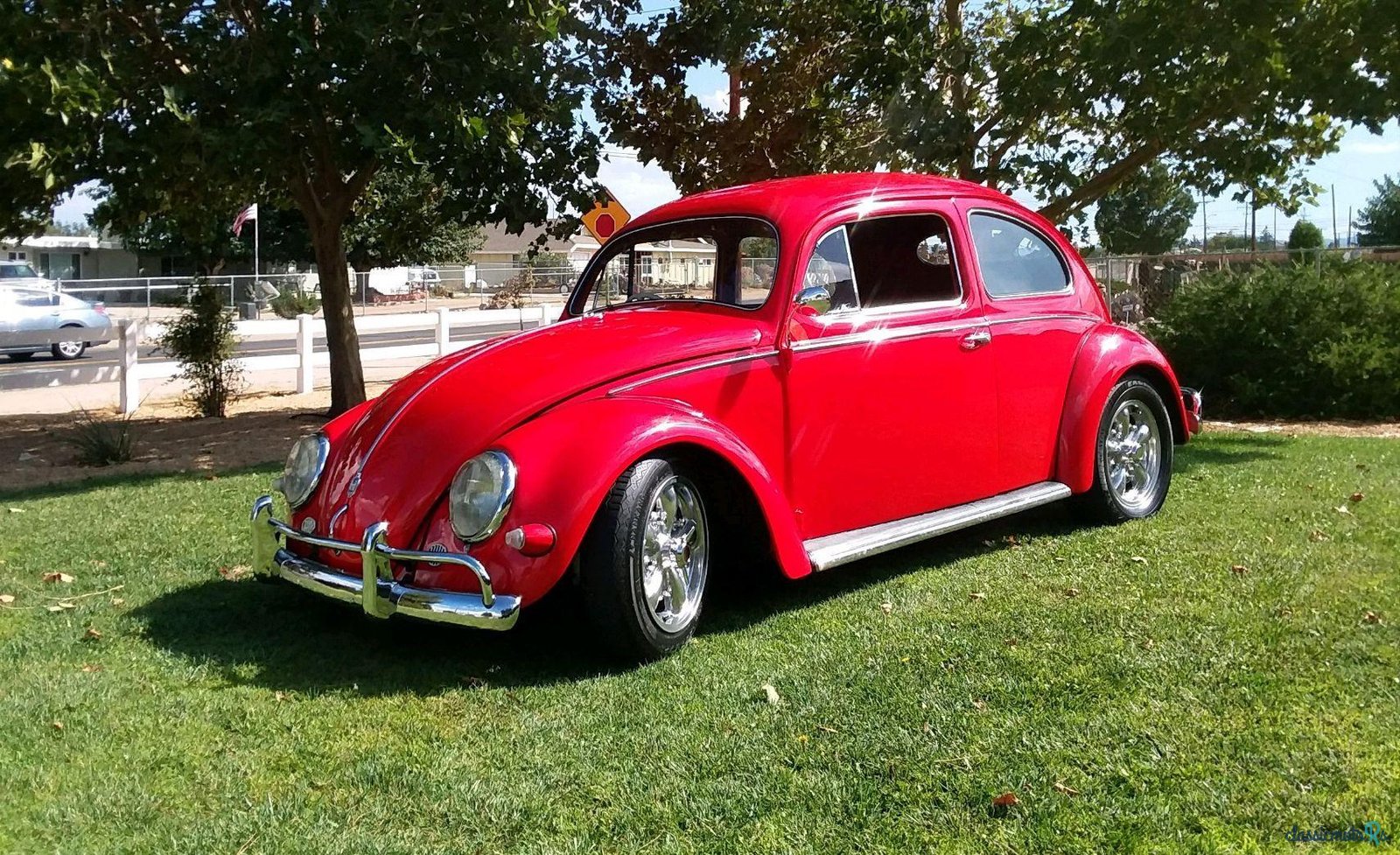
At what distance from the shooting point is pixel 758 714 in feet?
12.2

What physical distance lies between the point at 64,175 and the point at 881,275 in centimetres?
621

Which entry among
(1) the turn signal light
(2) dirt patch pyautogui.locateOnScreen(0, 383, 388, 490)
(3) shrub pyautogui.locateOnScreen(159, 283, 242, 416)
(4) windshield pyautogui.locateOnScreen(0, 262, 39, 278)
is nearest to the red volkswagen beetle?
(1) the turn signal light

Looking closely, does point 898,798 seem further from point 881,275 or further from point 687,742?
point 881,275

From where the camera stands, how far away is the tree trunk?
1166 cm

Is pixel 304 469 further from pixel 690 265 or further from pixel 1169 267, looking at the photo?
pixel 1169 267

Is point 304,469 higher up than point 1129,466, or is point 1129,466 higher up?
point 304,469

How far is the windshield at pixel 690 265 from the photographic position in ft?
16.7

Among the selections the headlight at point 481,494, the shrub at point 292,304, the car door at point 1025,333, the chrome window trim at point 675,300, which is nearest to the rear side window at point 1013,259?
the car door at point 1025,333

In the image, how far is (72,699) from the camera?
3.84 meters

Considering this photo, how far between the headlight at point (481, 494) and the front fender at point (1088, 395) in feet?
10.7

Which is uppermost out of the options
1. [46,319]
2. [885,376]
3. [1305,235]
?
[1305,235]

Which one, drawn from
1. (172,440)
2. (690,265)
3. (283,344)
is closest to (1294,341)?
(690,265)

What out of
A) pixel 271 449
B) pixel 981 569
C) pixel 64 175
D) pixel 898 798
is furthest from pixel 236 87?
pixel 898 798

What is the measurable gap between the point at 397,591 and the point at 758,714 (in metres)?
1.30
